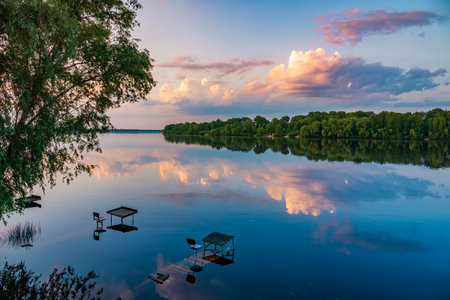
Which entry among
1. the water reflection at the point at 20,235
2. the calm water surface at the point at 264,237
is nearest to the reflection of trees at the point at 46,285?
the calm water surface at the point at 264,237

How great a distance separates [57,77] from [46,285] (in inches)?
458

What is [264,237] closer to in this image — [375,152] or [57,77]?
[57,77]

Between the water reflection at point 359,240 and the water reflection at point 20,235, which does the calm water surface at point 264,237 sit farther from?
the water reflection at point 20,235

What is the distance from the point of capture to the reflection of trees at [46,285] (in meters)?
14.4

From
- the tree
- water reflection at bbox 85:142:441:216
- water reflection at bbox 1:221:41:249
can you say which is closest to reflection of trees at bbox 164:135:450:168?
water reflection at bbox 85:142:441:216

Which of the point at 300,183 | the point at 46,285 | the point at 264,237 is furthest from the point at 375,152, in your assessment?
the point at 46,285

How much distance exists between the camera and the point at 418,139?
194 m

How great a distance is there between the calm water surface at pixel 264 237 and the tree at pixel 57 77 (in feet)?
23.3

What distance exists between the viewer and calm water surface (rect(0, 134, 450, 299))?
51.6ft

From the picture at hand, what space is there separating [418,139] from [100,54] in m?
227

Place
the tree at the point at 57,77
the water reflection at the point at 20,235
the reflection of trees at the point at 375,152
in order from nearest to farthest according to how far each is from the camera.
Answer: the tree at the point at 57,77, the water reflection at the point at 20,235, the reflection of trees at the point at 375,152

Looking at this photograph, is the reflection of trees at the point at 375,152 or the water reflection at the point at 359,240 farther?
the reflection of trees at the point at 375,152

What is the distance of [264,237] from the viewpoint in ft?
74.7

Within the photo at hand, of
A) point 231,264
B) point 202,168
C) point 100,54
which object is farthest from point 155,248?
point 202,168
